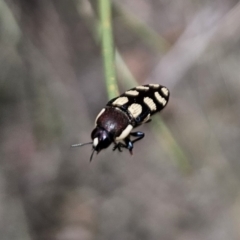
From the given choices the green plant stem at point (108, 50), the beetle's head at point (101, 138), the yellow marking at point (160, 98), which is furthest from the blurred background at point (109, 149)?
the green plant stem at point (108, 50)

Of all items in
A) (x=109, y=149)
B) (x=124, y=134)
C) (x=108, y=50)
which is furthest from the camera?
(x=109, y=149)

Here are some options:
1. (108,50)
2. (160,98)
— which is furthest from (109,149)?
(108,50)

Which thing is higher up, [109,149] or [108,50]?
[108,50]

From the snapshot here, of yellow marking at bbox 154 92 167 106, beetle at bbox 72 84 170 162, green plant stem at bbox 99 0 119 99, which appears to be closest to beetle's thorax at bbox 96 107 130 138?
beetle at bbox 72 84 170 162

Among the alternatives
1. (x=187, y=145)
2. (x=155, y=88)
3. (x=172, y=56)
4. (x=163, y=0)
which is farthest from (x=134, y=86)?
(x=163, y=0)

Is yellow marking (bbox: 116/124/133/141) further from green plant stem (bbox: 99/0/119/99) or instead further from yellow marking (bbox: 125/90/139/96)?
green plant stem (bbox: 99/0/119/99)

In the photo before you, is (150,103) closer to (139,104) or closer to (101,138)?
(139,104)
